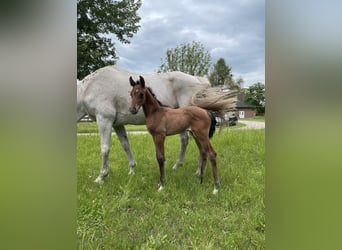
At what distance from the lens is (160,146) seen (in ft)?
7.69

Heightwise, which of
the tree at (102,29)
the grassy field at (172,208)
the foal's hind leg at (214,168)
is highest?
the tree at (102,29)

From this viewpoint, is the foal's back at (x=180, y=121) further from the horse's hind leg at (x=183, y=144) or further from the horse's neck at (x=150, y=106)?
the horse's hind leg at (x=183, y=144)

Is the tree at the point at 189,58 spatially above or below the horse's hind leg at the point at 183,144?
above

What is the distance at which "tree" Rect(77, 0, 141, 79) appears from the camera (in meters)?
4.04

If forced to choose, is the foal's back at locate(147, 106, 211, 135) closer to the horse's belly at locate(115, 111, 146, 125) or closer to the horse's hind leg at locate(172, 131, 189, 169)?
the horse's belly at locate(115, 111, 146, 125)

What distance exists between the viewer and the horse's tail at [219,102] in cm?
252

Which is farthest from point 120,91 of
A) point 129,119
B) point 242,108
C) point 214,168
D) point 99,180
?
point 242,108

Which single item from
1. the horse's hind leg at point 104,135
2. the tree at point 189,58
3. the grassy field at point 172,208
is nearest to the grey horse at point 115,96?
the horse's hind leg at point 104,135

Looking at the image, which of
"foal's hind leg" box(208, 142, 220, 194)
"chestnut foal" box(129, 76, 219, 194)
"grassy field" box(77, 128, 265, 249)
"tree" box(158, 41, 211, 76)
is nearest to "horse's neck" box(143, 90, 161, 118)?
"chestnut foal" box(129, 76, 219, 194)

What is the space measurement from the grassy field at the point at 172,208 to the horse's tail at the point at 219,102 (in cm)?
77

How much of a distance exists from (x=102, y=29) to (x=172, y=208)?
13.1 ft

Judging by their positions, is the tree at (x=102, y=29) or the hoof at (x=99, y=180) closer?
the hoof at (x=99, y=180)

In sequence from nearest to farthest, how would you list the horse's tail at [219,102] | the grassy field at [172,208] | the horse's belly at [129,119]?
the grassy field at [172,208]
the horse's tail at [219,102]
the horse's belly at [129,119]
